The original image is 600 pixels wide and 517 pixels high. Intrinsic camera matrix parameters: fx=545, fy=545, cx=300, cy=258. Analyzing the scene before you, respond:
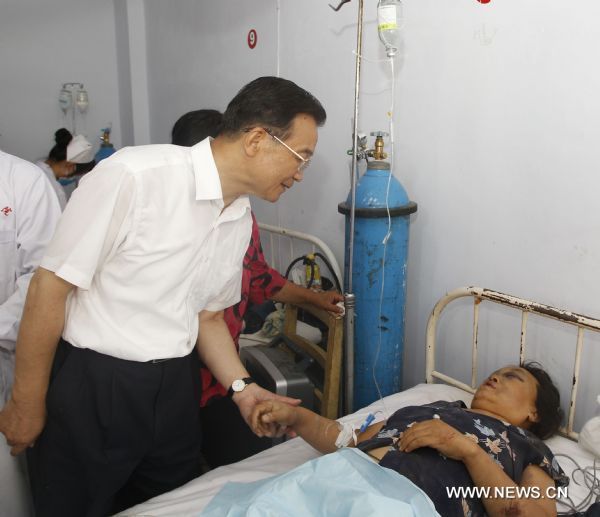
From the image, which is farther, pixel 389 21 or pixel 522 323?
pixel 389 21

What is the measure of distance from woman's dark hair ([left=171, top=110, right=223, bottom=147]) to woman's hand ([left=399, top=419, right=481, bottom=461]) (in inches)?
47.4

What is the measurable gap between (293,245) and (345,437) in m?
1.41

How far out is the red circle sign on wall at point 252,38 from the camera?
2.99 meters

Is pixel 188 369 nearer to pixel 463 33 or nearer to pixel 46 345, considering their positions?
pixel 46 345

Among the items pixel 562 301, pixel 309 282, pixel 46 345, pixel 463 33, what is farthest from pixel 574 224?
pixel 46 345

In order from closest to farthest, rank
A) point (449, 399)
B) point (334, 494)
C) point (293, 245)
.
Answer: point (334, 494)
point (449, 399)
point (293, 245)

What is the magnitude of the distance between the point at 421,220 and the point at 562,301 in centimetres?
64

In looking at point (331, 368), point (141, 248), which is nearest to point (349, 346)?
point (331, 368)

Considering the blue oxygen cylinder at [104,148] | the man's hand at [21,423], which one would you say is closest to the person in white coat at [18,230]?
the man's hand at [21,423]

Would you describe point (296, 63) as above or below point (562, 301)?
above

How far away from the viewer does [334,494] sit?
1202 mm

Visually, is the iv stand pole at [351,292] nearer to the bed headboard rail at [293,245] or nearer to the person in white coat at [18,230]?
the bed headboard rail at [293,245]

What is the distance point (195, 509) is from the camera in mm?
1449

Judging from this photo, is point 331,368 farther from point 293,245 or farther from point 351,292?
point 293,245
